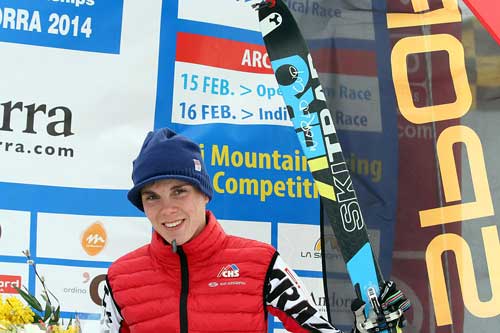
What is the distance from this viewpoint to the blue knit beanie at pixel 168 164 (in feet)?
8.11

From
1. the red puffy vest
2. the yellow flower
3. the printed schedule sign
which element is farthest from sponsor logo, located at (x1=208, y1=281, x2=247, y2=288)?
the printed schedule sign

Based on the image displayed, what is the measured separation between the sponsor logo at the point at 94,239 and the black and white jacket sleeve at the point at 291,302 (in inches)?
72.4

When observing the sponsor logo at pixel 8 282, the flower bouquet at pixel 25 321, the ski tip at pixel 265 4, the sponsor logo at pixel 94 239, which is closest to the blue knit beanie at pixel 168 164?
the flower bouquet at pixel 25 321

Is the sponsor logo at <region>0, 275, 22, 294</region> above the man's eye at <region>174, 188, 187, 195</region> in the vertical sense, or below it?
above

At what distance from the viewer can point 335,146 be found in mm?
3020

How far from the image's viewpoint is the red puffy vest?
99.3 inches

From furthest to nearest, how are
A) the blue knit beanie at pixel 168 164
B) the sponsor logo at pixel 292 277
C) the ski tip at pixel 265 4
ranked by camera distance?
the ski tip at pixel 265 4, the sponsor logo at pixel 292 277, the blue knit beanie at pixel 168 164

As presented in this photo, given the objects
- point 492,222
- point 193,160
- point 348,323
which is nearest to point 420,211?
point 492,222

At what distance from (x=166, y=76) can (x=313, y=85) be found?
147 centimetres

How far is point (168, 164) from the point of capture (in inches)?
97.5

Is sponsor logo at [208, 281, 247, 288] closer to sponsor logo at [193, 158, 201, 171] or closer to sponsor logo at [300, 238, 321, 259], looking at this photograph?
sponsor logo at [193, 158, 201, 171]

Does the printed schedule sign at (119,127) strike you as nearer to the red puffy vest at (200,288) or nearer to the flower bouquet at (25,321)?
the flower bouquet at (25,321)

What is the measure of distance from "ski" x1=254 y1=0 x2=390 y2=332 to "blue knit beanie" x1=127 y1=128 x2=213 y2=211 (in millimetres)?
579

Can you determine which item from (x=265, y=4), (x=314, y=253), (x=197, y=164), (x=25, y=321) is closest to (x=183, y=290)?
(x=197, y=164)
